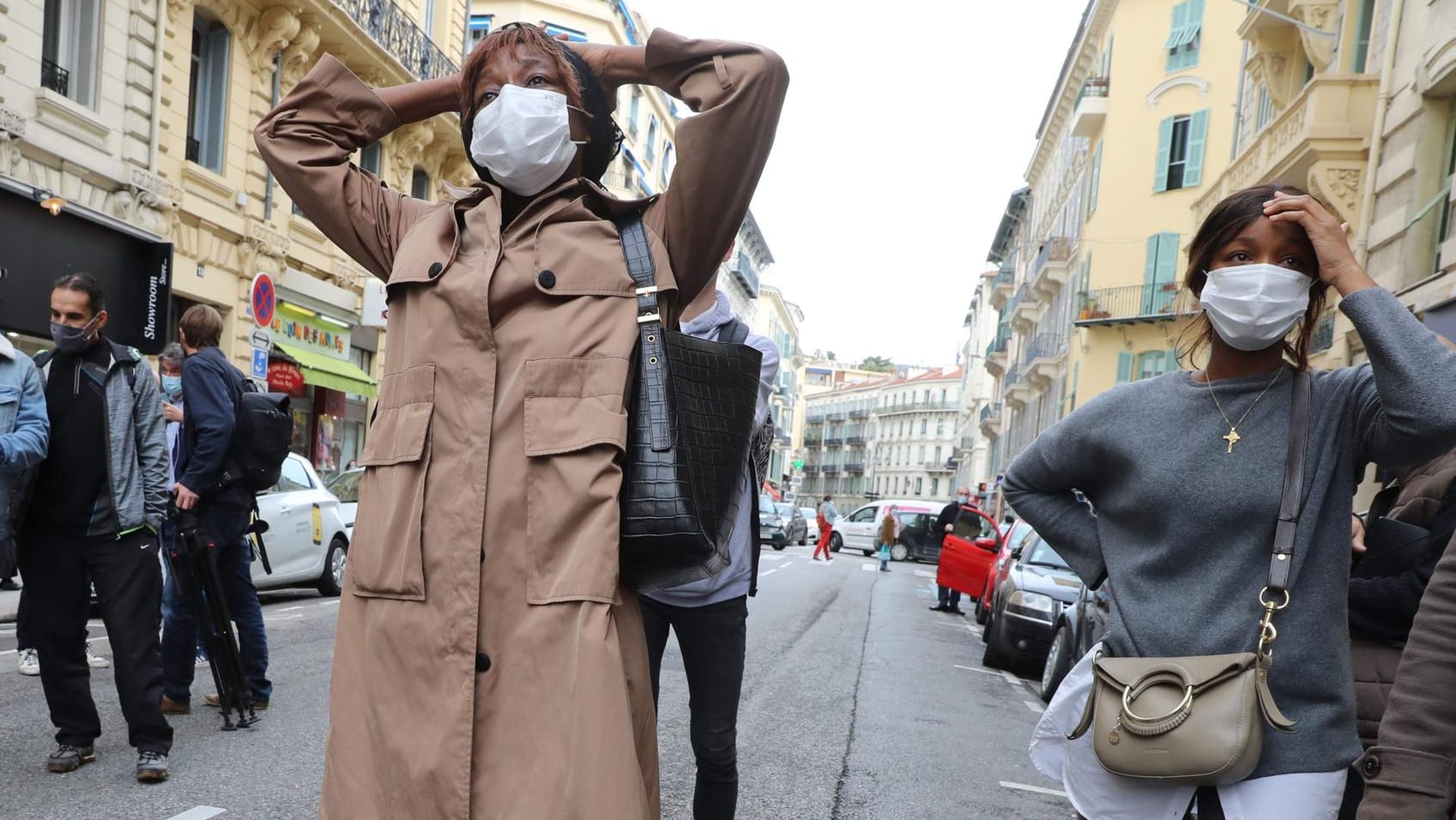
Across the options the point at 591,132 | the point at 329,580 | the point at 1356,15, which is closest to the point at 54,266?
the point at 329,580

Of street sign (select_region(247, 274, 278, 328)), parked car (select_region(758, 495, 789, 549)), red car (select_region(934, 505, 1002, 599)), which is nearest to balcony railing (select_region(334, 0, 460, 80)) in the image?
street sign (select_region(247, 274, 278, 328))

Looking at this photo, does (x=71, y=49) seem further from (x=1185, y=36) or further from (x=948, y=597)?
(x=1185, y=36)

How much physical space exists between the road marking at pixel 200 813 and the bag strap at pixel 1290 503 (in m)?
3.72

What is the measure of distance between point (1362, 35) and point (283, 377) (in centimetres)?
1546

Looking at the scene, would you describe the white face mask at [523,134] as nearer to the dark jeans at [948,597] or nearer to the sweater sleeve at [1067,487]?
the sweater sleeve at [1067,487]

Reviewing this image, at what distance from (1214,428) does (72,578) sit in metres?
4.34

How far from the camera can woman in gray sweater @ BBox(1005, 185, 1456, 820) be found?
2066 mm

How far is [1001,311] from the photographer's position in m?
64.1

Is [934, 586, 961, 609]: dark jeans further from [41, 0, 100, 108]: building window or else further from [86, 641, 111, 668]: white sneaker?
[41, 0, 100, 108]: building window

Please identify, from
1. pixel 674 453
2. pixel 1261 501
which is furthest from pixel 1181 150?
pixel 674 453

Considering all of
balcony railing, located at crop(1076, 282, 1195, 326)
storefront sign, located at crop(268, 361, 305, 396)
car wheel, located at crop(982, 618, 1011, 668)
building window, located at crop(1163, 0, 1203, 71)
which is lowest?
car wheel, located at crop(982, 618, 1011, 668)

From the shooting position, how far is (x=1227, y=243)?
2332mm

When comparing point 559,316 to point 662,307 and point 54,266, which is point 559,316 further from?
point 54,266

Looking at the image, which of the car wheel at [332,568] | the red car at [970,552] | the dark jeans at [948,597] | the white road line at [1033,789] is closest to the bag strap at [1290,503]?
the white road line at [1033,789]
